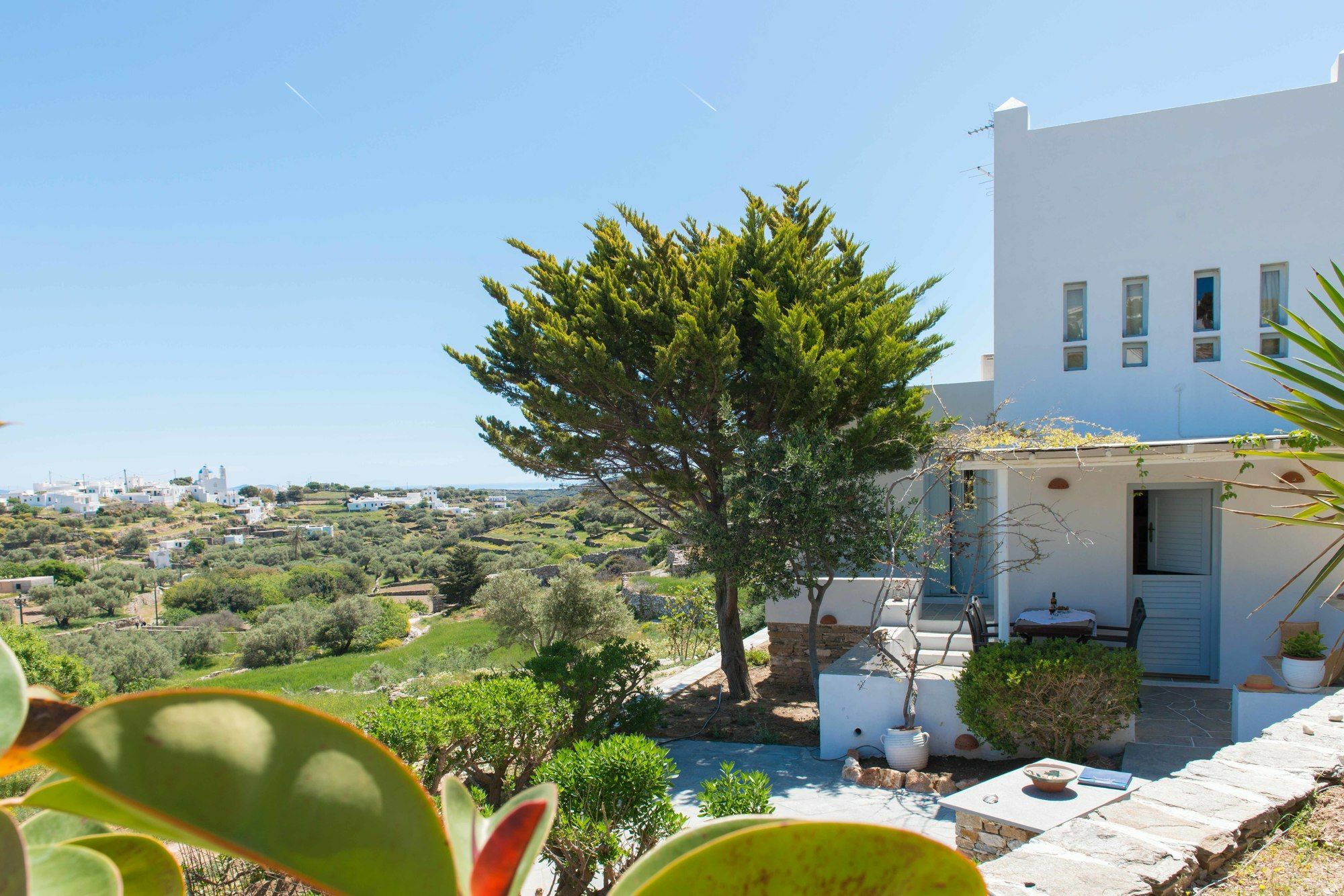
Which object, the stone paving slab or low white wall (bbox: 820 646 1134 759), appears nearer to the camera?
the stone paving slab

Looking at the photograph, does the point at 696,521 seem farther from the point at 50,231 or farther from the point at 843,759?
the point at 50,231

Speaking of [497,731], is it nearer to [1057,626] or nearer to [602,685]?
[602,685]

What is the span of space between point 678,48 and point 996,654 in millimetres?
9924

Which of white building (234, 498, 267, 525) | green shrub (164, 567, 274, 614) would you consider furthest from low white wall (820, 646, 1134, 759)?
white building (234, 498, 267, 525)

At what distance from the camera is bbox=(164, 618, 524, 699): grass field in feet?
67.3

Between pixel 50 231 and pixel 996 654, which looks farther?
pixel 50 231

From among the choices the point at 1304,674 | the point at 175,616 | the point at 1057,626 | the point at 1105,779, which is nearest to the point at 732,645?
the point at 1057,626

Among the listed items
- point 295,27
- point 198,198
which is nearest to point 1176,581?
point 295,27

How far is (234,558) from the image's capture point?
50.2m

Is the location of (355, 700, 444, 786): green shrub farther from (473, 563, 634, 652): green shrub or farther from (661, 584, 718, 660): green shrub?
(473, 563, 634, 652): green shrub

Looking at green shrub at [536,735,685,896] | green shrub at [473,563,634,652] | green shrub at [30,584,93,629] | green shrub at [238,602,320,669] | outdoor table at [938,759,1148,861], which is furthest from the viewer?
green shrub at [30,584,93,629]

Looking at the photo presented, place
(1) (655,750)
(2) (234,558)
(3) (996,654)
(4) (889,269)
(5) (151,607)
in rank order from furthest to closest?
(2) (234,558) < (5) (151,607) < (4) (889,269) < (3) (996,654) < (1) (655,750)

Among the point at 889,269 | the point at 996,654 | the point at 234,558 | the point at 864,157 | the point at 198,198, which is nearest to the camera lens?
the point at 996,654

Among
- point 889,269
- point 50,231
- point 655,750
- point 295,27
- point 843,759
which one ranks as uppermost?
point 295,27
